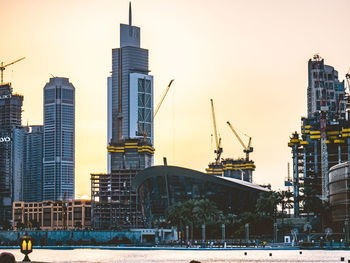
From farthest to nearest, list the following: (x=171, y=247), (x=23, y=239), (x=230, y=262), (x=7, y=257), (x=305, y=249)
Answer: (x=171, y=247) < (x=305, y=249) < (x=230, y=262) < (x=23, y=239) < (x=7, y=257)

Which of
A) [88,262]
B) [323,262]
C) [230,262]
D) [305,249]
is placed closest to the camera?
[323,262]

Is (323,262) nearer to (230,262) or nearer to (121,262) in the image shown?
(230,262)

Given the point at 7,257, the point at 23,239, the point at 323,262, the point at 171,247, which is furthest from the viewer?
the point at 171,247

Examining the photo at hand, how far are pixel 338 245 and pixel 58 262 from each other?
269 ft

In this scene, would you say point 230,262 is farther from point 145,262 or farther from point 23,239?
point 23,239

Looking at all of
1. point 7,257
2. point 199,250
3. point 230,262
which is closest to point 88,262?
point 230,262

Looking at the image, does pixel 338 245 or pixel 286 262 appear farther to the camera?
pixel 338 245

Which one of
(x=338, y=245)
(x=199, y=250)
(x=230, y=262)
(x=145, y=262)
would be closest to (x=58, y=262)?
(x=145, y=262)

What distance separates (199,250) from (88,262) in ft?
228

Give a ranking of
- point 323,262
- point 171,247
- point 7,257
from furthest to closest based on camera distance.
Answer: point 171,247 < point 323,262 < point 7,257

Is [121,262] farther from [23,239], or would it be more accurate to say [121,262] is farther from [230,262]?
[23,239]

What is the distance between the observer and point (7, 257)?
20547mm

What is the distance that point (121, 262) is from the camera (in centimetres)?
12288

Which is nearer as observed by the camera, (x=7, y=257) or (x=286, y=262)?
(x=7, y=257)
